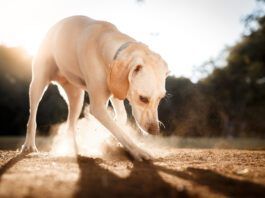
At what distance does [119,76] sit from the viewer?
454 centimetres

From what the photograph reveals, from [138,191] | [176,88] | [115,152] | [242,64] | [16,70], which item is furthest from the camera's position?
[242,64]

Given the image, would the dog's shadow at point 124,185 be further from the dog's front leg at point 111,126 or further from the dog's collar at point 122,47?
the dog's collar at point 122,47

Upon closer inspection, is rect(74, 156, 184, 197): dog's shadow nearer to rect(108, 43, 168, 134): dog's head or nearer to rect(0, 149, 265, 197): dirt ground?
rect(0, 149, 265, 197): dirt ground

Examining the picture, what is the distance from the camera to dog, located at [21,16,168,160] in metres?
4.57

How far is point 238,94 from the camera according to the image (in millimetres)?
38969

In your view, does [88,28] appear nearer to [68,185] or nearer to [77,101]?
[77,101]

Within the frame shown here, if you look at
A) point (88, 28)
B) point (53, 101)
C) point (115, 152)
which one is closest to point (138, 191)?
point (115, 152)

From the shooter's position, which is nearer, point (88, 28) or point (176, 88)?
point (88, 28)

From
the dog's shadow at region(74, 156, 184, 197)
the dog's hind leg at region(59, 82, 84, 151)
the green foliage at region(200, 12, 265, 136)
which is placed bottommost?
the dog's shadow at region(74, 156, 184, 197)

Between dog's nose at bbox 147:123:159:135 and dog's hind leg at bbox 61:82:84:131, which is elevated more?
dog's hind leg at bbox 61:82:84:131

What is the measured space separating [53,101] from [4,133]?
11.7ft

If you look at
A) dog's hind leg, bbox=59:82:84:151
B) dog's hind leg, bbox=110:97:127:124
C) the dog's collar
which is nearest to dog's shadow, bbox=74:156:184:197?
the dog's collar

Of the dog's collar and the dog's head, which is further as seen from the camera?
the dog's collar

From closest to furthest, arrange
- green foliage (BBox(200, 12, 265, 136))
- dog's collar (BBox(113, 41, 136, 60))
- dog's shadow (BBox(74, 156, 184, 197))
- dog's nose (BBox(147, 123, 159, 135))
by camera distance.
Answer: dog's shadow (BBox(74, 156, 184, 197)) < dog's nose (BBox(147, 123, 159, 135)) < dog's collar (BBox(113, 41, 136, 60)) < green foliage (BBox(200, 12, 265, 136))
